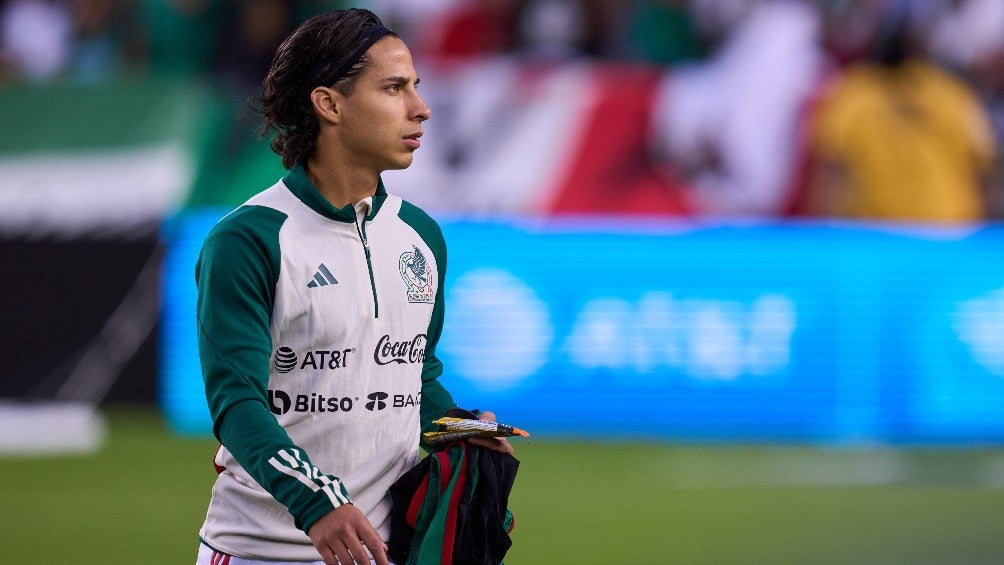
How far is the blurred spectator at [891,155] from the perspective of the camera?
37.0 ft

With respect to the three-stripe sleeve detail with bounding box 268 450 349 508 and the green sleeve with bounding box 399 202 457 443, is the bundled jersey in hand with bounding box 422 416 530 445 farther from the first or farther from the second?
the three-stripe sleeve detail with bounding box 268 450 349 508

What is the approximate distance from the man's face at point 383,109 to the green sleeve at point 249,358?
226 mm

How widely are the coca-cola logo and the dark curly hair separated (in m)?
0.40

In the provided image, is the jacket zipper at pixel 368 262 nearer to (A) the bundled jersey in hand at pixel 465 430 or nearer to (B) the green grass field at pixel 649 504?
(A) the bundled jersey in hand at pixel 465 430

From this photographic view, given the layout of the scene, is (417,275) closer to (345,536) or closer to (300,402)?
(300,402)

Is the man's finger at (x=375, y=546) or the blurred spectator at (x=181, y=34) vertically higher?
the blurred spectator at (x=181, y=34)

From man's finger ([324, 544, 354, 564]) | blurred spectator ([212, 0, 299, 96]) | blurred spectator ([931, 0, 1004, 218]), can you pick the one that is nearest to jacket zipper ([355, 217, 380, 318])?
man's finger ([324, 544, 354, 564])

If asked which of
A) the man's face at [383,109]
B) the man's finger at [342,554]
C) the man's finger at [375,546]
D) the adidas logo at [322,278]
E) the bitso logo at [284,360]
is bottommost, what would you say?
the man's finger at [342,554]

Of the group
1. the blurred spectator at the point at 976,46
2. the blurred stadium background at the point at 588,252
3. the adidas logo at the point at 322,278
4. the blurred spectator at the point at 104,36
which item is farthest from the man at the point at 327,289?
the blurred spectator at the point at 976,46

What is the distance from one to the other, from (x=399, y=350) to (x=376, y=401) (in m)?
0.11

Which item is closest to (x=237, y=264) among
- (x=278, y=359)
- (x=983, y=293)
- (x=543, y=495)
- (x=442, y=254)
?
(x=278, y=359)

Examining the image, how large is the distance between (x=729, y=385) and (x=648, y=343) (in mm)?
594

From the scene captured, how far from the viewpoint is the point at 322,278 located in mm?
2957

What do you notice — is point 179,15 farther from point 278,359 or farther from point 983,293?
point 278,359
